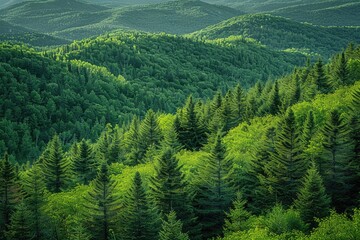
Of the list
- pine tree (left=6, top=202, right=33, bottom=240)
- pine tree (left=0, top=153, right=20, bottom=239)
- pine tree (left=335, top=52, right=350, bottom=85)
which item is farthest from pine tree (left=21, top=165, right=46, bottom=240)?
pine tree (left=335, top=52, right=350, bottom=85)

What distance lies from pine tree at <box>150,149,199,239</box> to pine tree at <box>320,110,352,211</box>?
1790 centimetres

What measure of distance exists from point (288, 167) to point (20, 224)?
33.9m

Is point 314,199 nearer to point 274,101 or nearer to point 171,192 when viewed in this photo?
point 171,192

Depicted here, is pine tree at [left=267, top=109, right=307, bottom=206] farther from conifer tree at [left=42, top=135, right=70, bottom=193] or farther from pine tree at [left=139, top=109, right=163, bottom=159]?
pine tree at [left=139, top=109, right=163, bottom=159]

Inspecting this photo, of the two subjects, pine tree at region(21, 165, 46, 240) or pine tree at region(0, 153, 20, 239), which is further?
pine tree at region(0, 153, 20, 239)

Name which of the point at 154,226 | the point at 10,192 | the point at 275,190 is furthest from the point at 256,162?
the point at 10,192

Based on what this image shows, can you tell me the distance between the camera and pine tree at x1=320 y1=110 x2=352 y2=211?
54650 millimetres

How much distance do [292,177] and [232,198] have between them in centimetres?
846

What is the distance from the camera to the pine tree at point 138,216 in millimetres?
52594

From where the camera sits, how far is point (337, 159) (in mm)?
55094

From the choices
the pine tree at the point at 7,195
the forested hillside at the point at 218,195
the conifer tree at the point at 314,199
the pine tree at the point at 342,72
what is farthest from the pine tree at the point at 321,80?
the pine tree at the point at 7,195

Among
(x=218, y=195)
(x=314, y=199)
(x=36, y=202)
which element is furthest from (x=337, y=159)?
(x=36, y=202)

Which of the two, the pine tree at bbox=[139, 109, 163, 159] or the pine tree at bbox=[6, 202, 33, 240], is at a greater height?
the pine tree at bbox=[6, 202, 33, 240]

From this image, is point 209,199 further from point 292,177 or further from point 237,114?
point 237,114
